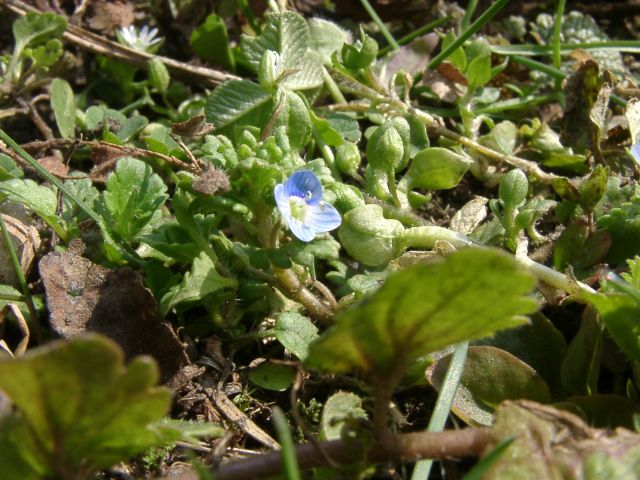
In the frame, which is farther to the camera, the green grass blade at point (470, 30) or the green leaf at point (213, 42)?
the green leaf at point (213, 42)

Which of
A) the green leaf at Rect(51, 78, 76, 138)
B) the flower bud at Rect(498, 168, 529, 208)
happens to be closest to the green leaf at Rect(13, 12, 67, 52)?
the green leaf at Rect(51, 78, 76, 138)

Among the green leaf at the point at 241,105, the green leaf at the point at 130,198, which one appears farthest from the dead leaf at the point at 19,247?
the green leaf at the point at 241,105

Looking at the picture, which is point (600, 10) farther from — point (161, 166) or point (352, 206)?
point (161, 166)

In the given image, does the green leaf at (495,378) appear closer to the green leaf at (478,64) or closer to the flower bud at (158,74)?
the green leaf at (478,64)

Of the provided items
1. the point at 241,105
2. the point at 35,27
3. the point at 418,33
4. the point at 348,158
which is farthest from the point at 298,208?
the point at 35,27

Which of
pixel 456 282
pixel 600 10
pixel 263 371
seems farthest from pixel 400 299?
pixel 600 10

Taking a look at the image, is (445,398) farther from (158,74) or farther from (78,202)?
(158,74)

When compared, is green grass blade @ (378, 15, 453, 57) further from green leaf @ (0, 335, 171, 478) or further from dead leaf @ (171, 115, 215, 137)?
green leaf @ (0, 335, 171, 478)
